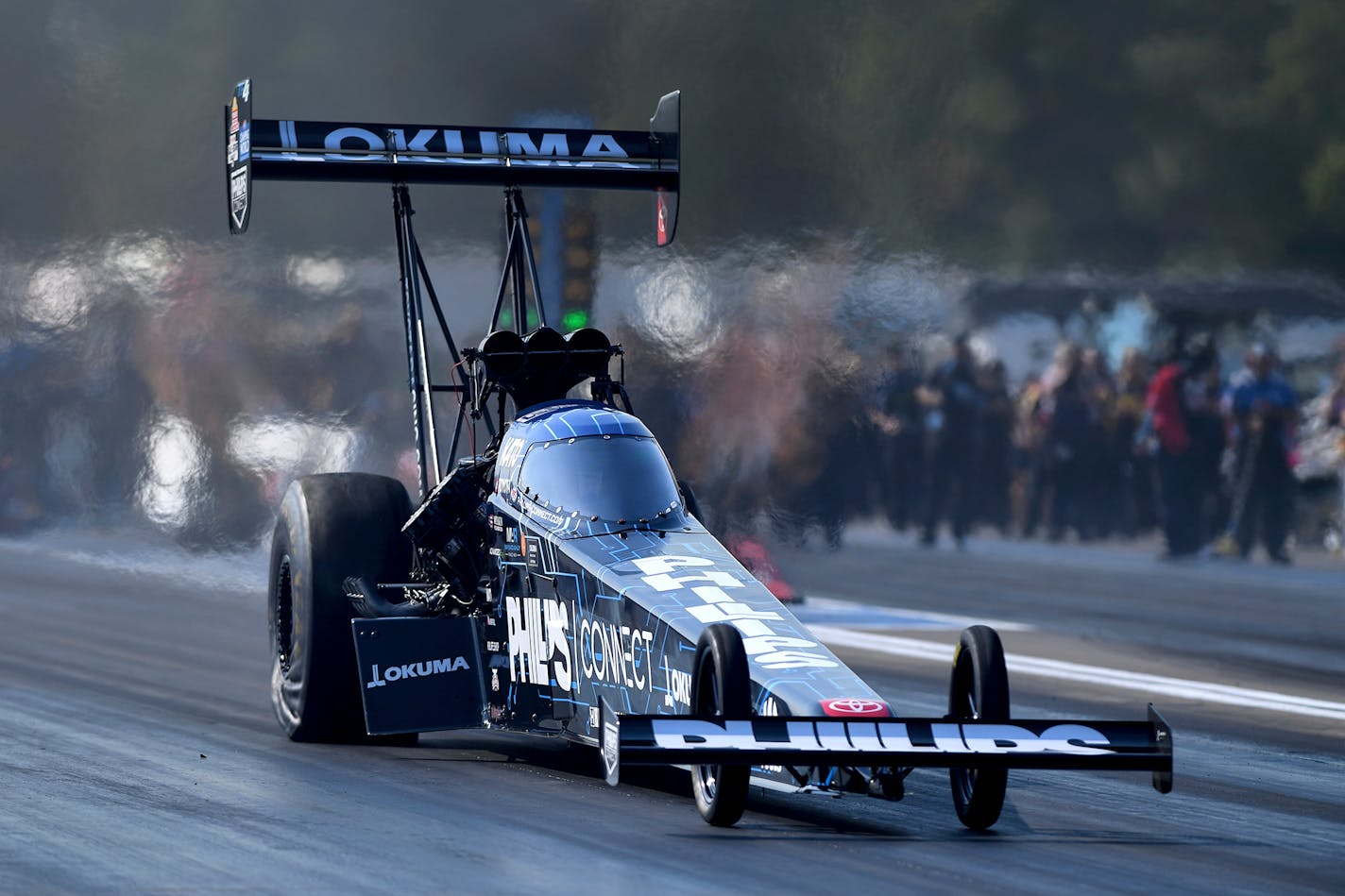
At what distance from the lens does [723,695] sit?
7.19m

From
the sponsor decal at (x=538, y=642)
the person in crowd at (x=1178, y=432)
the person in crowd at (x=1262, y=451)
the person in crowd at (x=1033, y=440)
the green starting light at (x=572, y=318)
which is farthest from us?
the person in crowd at (x=1033, y=440)

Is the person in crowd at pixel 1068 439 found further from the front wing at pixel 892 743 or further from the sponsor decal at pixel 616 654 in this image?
the front wing at pixel 892 743

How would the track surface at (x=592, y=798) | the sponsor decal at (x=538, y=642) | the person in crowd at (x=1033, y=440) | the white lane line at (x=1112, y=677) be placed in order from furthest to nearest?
the person in crowd at (x=1033, y=440), the white lane line at (x=1112, y=677), the sponsor decal at (x=538, y=642), the track surface at (x=592, y=798)

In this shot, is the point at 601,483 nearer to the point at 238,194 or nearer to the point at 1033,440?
the point at 238,194

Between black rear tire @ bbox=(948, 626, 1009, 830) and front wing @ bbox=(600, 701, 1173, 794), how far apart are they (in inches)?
5.7

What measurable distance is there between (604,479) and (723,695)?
203 cm

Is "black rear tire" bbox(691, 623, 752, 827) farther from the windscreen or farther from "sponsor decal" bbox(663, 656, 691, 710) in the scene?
the windscreen

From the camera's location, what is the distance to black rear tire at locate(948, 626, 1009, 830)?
Answer: 744 centimetres

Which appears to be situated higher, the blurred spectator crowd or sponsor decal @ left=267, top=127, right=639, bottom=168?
sponsor decal @ left=267, top=127, right=639, bottom=168

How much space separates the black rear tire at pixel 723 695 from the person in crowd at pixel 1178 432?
12.6m

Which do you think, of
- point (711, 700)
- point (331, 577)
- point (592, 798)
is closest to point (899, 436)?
point (331, 577)

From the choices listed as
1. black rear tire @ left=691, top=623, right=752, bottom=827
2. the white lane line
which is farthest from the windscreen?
the white lane line

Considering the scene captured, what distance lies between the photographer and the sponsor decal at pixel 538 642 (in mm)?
8781

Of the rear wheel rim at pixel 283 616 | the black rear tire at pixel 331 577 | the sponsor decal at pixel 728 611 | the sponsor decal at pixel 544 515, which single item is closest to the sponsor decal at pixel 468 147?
the black rear tire at pixel 331 577
